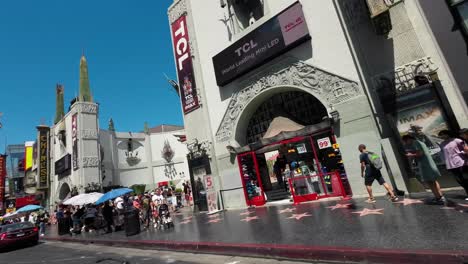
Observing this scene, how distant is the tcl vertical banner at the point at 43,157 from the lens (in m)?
38.6

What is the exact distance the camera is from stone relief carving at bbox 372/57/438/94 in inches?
400

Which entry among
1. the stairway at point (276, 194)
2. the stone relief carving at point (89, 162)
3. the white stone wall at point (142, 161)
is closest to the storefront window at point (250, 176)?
the stairway at point (276, 194)

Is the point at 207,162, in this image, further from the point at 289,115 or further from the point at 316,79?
the point at 316,79

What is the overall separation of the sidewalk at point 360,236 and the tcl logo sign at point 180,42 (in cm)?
1313

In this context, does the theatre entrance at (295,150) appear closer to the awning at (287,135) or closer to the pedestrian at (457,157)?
the awning at (287,135)

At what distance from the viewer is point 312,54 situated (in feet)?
41.2

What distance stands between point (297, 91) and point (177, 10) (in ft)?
37.4

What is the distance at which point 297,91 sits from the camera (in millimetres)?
14750

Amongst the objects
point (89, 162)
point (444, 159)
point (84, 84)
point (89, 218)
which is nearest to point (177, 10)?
point (89, 218)

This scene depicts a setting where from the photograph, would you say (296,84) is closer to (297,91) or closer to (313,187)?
(297,91)

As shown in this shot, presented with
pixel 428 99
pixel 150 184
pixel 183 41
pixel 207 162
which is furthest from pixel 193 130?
pixel 150 184

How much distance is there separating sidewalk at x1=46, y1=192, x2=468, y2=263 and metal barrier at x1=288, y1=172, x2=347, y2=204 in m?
2.53

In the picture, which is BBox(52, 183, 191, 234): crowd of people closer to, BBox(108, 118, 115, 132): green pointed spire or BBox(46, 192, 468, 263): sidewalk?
BBox(46, 192, 468, 263): sidewalk

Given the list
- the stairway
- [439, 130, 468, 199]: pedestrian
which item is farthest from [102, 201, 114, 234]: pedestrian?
[439, 130, 468, 199]: pedestrian
